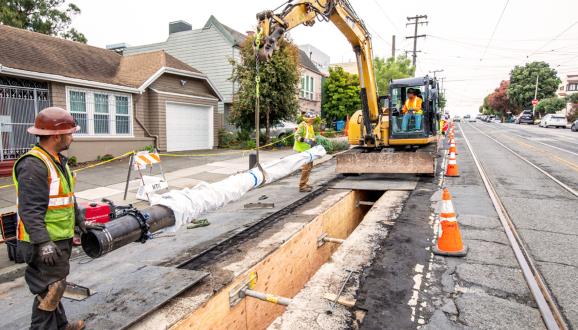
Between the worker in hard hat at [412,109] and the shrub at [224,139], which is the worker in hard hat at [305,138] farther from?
the shrub at [224,139]

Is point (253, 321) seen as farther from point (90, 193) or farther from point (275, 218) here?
point (90, 193)

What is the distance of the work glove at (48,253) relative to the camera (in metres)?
2.69

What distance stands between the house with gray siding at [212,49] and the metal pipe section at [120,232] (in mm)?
19262

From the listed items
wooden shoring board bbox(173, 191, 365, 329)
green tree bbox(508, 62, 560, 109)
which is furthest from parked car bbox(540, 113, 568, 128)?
wooden shoring board bbox(173, 191, 365, 329)

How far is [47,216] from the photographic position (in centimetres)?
287

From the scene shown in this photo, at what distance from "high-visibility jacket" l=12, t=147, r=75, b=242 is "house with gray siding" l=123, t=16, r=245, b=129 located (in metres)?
19.7

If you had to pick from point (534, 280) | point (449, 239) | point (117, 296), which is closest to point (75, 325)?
point (117, 296)

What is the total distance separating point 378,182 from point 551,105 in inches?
2154

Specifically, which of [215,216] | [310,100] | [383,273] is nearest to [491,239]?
[383,273]

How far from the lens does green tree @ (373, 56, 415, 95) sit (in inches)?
1384

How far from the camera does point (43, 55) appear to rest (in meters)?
13.7

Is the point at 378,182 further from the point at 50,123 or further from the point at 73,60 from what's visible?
the point at 73,60

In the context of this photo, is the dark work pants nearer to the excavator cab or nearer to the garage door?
the excavator cab

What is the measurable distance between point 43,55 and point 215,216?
11294mm
